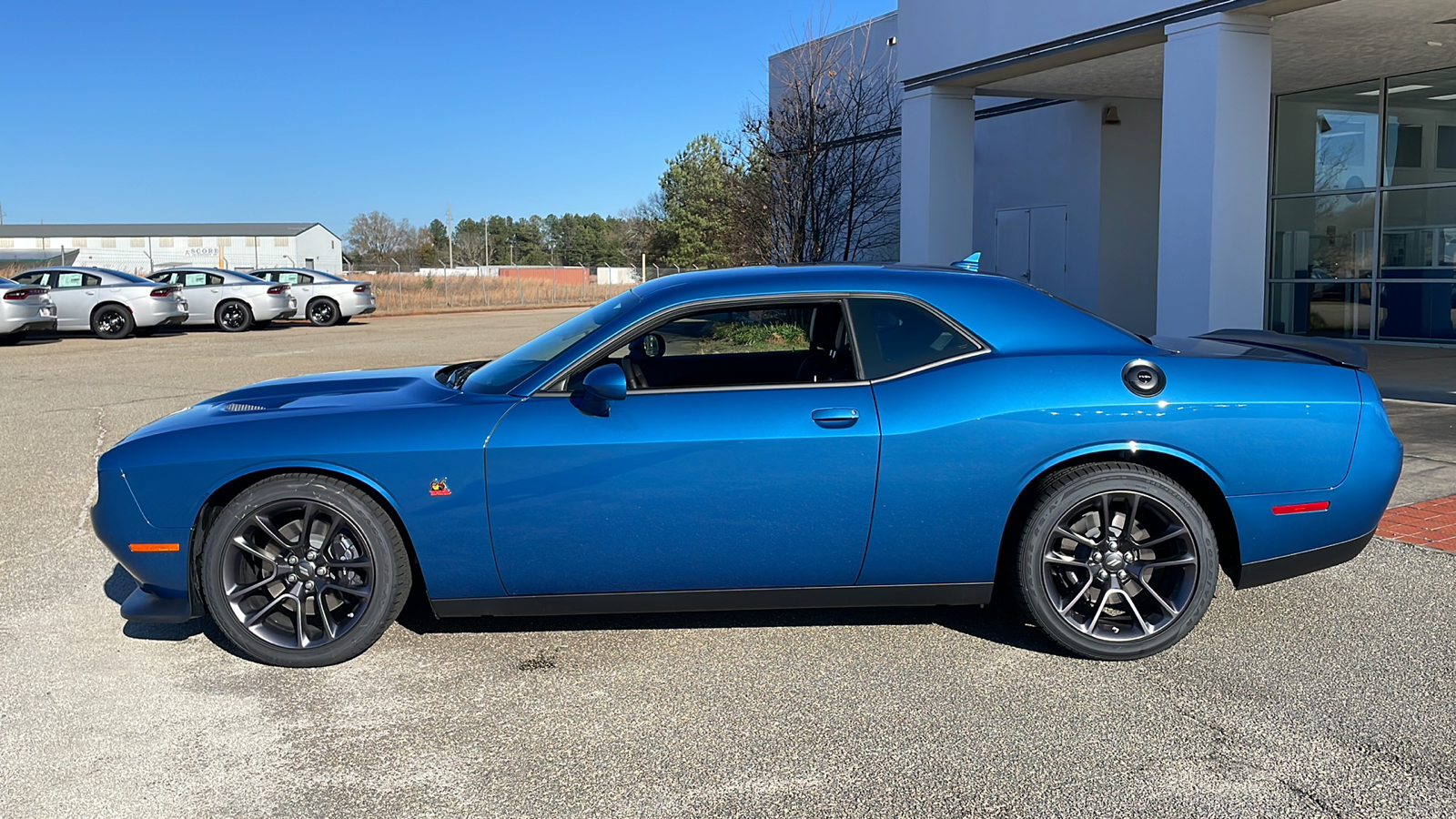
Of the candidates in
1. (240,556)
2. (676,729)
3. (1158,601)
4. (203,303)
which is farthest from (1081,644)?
(203,303)

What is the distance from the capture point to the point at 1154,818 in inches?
118

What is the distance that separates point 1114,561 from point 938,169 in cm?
1259

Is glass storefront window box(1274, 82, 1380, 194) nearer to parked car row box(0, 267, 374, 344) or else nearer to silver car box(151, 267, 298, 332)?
silver car box(151, 267, 298, 332)

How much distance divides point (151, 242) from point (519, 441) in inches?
3408

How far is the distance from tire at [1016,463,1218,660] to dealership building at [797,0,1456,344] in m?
8.22

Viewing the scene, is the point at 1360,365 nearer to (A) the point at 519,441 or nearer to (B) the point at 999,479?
(B) the point at 999,479

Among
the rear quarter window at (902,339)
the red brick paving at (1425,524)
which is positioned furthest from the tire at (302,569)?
the red brick paving at (1425,524)

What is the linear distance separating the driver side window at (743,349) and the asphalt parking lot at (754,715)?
98 cm

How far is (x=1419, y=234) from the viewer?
16031 mm

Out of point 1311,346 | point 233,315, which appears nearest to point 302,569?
point 1311,346

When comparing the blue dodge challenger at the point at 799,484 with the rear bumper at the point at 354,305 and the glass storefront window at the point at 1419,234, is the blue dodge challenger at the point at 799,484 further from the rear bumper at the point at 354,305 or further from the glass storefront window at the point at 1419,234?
the rear bumper at the point at 354,305

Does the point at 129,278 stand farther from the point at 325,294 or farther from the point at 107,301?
the point at 325,294

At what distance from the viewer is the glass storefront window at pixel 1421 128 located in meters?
15.7

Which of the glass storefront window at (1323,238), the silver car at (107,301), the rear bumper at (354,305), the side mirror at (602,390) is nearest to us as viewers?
the side mirror at (602,390)
